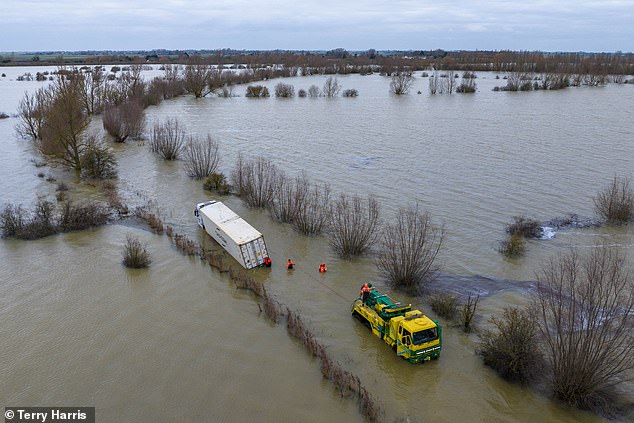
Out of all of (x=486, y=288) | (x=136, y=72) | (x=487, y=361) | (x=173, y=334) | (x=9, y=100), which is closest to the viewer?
(x=487, y=361)

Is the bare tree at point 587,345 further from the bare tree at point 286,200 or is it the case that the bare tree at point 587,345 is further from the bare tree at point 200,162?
the bare tree at point 200,162

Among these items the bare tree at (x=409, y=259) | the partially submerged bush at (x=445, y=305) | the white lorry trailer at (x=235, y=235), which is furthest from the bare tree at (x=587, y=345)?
the white lorry trailer at (x=235, y=235)

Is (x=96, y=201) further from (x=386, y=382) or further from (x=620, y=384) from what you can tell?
(x=620, y=384)

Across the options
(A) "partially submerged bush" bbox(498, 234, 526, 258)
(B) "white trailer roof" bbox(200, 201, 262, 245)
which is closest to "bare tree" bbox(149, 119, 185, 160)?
(B) "white trailer roof" bbox(200, 201, 262, 245)

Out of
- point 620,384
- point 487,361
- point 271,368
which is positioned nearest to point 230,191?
point 271,368

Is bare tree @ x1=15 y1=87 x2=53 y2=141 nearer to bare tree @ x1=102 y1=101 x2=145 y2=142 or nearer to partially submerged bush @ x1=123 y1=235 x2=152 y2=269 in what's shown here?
bare tree @ x1=102 y1=101 x2=145 y2=142

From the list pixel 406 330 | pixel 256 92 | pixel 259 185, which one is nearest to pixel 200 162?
pixel 259 185
